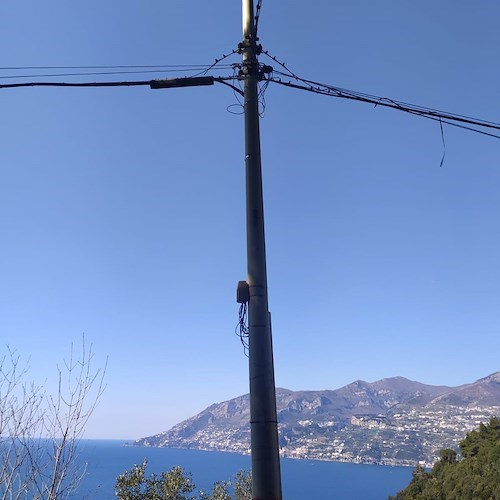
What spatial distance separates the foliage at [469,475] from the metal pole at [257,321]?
4763 centimetres

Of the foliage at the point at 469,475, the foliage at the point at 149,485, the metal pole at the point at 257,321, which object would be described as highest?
the metal pole at the point at 257,321

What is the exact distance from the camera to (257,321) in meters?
4.09

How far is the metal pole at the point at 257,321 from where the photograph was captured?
3.69m

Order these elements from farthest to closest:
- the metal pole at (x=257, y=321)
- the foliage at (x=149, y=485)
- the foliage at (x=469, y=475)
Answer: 1. the foliage at (x=469, y=475)
2. the foliage at (x=149, y=485)
3. the metal pole at (x=257, y=321)

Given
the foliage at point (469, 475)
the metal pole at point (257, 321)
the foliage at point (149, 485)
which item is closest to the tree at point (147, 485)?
the foliage at point (149, 485)

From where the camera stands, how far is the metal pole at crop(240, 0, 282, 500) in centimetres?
369

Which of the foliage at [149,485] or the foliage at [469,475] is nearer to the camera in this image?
the foliage at [149,485]

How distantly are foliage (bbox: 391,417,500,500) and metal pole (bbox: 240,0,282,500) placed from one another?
47.6 m

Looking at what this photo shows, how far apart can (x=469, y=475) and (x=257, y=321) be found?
184ft

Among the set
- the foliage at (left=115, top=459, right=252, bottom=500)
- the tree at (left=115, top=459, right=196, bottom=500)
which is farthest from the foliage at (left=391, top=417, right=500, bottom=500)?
the tree at (left=115, top=459, right=196, bottom=500)

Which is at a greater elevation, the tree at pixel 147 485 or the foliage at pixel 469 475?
the tree at pixel 147 485

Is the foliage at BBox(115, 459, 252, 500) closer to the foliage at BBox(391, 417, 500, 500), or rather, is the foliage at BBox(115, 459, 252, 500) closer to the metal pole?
the metal pole

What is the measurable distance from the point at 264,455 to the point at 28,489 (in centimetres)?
530

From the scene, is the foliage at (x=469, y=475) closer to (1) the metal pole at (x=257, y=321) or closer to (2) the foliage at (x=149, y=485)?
(2) the foliage at (x=149, y=485)
